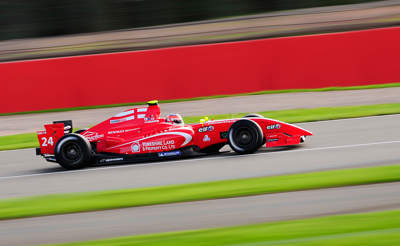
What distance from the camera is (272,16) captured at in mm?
24672

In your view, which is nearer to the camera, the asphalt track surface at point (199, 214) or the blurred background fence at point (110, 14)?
the asphalt track surface at point (199, 214)

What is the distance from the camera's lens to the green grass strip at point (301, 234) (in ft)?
19.0

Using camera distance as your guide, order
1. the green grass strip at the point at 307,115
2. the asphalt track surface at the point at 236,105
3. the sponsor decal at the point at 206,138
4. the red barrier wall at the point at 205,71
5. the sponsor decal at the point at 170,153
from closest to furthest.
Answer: the sponsor decal at the point at 206,138 < the sponsor decal at the point at 170,153 < the green grass strip at the point at 307,115 < the asphalt track surface at the point at 236,105 < the red barrier wall at the point at 205,71

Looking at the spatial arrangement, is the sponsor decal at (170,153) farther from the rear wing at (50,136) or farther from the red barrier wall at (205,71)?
the red barrier wall at (205,71)

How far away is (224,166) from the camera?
33.1ft

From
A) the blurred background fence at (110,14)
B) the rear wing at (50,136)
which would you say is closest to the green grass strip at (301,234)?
the rear wing at (50,136)

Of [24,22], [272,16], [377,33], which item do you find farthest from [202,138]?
[24,22]

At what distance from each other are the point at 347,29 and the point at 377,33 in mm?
2792

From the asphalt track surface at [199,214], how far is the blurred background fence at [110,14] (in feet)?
66.5

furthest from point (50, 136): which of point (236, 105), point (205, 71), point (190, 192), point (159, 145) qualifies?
point (205, 71)

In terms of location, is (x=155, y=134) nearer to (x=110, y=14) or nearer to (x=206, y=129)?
(x=206, y=129)

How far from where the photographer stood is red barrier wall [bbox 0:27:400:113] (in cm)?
1875

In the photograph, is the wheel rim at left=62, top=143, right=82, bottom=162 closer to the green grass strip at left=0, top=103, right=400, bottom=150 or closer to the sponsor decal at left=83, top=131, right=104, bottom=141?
the sponsor decal at left=83, top=131, right=104, bottom=141

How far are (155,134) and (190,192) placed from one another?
9.54ft
